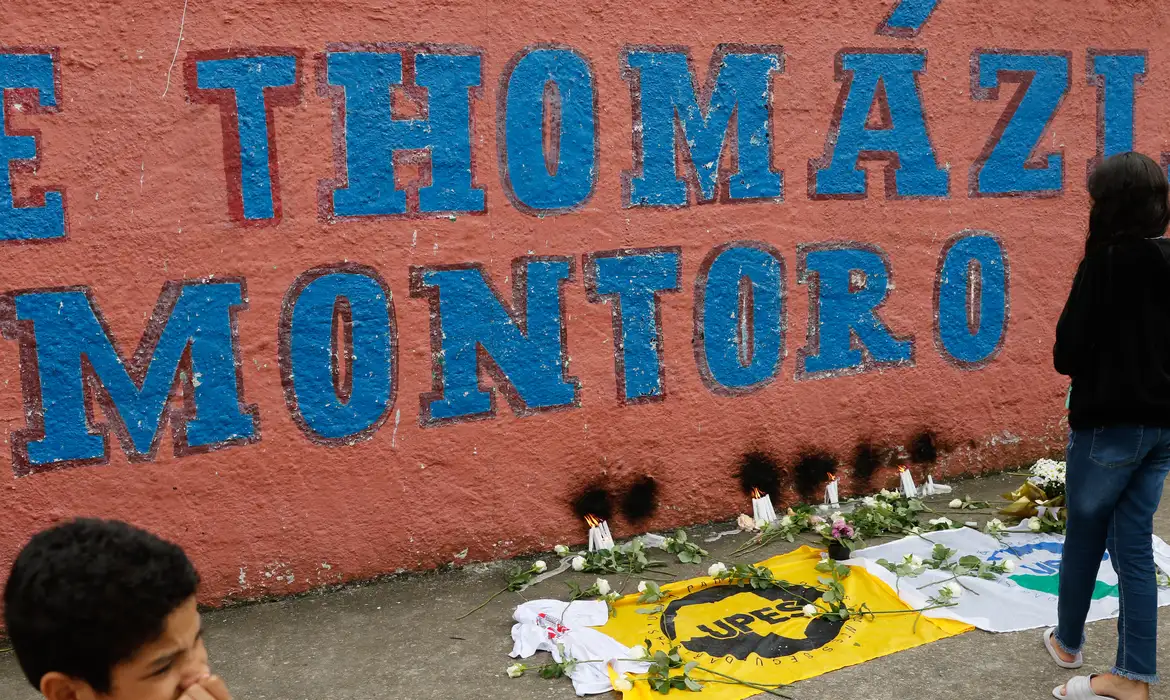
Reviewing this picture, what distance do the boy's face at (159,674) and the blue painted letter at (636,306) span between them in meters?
3.12

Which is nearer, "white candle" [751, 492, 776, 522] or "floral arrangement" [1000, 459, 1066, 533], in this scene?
"floral arrangement" [1000, 459, 1066, 533]

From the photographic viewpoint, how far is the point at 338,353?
14.1 feet

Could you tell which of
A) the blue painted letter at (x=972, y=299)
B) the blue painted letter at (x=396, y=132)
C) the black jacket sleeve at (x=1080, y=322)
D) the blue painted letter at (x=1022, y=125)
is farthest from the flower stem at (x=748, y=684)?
the blue painted letter at (x=1022, y=125)

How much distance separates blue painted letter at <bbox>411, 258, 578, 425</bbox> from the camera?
175 inches

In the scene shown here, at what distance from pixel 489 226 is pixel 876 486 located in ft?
7.76

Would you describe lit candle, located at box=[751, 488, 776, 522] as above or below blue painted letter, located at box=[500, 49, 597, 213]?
below

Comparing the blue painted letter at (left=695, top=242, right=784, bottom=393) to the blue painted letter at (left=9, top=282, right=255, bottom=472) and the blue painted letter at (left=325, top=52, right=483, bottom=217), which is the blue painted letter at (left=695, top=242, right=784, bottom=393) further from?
the blue painted letter at (left=9, top=282, right=255, bottom=472)

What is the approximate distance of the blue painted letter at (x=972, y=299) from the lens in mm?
5359

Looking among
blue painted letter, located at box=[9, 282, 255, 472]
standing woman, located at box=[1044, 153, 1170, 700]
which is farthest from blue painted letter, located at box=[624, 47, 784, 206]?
standing woman, located at box=[1044, 153, 1170, 700]

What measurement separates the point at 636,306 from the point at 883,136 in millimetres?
1536

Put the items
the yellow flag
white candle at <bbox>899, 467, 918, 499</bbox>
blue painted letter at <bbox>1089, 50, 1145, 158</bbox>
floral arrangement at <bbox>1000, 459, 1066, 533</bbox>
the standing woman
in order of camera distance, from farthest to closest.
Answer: blue painted letter at <bbox>1089, 50, 1145, 158</bbox> → white candle at <bbox>899, 467, 918, 499</bbox> → floral arrangement at <bbox>1000, 459, 1066, 533</bbox> → the yellow flag → the standing woman

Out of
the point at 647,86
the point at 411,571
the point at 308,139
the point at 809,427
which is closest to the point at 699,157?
the point at 647,86

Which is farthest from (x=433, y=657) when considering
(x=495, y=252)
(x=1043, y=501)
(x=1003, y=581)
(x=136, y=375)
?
(x=1043, y=501)

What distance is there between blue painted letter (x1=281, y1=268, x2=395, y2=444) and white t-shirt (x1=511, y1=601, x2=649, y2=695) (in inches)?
40.8
